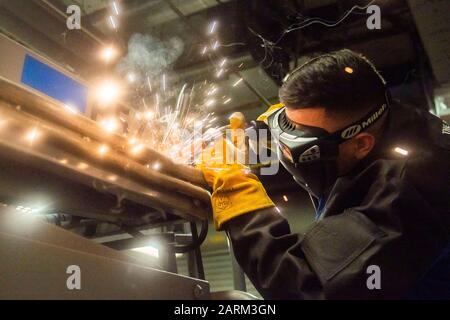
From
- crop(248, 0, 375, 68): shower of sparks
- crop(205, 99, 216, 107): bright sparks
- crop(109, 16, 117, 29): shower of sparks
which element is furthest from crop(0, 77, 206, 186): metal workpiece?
crop(205, 99, 216, 107): bright sparks

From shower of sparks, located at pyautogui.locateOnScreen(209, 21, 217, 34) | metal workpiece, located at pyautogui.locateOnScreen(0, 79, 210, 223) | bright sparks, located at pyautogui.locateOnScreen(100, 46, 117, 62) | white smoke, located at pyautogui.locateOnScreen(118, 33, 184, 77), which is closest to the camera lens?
metal workpiece, located at pyautogui.locateOnScreen(0, 79, 210, 223)

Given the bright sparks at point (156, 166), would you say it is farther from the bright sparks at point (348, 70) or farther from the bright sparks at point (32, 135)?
the bright sparks at point (348, 70)

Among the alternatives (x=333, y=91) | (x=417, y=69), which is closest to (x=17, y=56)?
(x=333, y=91)

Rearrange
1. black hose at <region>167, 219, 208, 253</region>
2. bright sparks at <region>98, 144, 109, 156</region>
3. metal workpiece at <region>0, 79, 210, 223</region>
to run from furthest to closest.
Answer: black hose at <region>167, 219, 208, 253</region>
bright sparks at <region>98, 144, 109, 156</region>
metal workpiece at <region>0, 79, 210, 223</region>

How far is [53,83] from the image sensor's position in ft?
3.87

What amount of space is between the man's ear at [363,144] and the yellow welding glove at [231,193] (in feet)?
0.90

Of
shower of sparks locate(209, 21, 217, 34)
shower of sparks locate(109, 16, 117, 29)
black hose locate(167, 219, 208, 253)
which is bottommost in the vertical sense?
black hose locate(167, 219, 208, 253)

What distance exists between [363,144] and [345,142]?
60 mm

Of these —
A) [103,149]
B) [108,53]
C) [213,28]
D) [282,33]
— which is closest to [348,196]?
[103,149]

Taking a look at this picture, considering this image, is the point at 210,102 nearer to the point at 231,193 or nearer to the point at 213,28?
the point at 213,28

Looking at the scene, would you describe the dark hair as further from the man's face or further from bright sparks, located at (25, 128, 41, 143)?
bright sparks, located at (25, 128, 41, 143)

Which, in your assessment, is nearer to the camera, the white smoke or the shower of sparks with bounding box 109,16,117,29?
the white smoke

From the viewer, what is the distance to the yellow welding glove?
1.16 m

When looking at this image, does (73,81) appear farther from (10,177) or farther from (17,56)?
(10,177)
